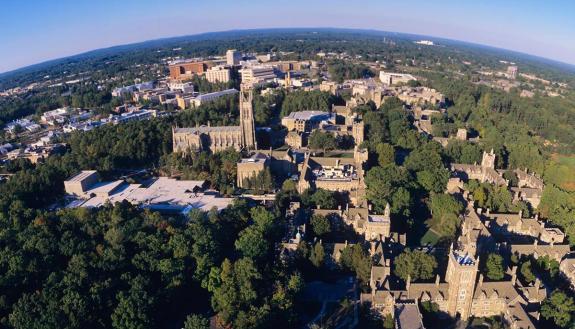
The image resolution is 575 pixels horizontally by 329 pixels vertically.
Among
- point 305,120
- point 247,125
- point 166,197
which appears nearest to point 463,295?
point 166,197

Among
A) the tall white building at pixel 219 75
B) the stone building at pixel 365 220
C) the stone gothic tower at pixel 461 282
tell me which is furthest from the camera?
the tall white building at pixel 219 75

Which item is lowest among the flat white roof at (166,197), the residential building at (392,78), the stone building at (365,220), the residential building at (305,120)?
the flat white roof at (166,197)

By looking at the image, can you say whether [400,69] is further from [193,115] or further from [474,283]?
[474,283]

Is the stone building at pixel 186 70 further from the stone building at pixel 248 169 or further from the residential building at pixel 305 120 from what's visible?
the stone building at pixel 248 169

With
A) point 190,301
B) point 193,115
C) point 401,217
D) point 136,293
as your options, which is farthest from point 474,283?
point 193,115

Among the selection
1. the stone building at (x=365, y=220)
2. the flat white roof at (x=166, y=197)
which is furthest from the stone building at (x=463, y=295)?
the flat white roof at (x=166, y=197)
